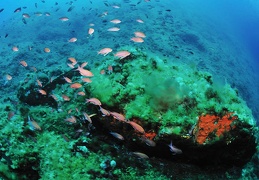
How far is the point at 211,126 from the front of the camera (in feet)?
13.4

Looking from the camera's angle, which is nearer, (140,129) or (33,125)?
(140,129)

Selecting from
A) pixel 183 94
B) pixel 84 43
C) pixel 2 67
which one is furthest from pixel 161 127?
pixel 84 43

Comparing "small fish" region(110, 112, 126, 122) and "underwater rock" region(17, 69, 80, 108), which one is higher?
"small fish" region(110, 112, 126, 122)

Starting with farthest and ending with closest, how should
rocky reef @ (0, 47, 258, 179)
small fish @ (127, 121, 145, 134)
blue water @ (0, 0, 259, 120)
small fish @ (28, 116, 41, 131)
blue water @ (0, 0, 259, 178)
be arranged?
blue water @ (0, 0, 259, 120)
blue water @ (0, 0, 259, 178)
small fish @ (28, 116, 41, 131)
rocky reef @ (0, 47, 258, 179)
small fish @ (127, 121, 145, 134)

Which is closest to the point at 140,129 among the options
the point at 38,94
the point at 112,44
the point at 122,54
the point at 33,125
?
the point at 122,54

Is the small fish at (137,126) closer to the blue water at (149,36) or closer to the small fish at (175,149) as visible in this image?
the small fish at (175,149)

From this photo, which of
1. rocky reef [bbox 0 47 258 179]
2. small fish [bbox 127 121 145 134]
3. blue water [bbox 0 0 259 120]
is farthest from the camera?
blue water [bbox 0 0 259 120]

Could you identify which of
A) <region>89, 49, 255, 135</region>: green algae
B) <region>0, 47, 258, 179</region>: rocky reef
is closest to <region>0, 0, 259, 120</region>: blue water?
<region>89, 49, 255, 135</region>: green algae

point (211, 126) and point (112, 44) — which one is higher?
point (211, 126)

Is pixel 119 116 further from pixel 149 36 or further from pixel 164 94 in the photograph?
pixel 149 36

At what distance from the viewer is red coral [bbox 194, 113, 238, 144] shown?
4023 mm

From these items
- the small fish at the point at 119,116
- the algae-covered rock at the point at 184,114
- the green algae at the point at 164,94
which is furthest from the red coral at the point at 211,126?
the small fish at the point at 119,116

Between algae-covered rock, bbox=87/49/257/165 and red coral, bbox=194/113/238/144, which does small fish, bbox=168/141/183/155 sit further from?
red coral, bbox=194/113/238/144

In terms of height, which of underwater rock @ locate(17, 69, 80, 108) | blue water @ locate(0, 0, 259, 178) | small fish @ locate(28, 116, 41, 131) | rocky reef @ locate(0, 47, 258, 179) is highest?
rocky reef @ locate(0, 47, 258, 179)
